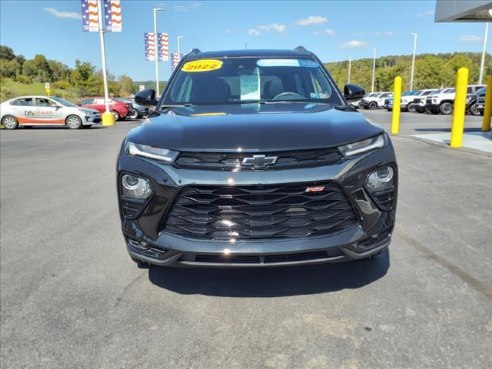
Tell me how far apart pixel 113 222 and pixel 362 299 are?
301 centimetres

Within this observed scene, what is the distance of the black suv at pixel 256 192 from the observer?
2.47 metres

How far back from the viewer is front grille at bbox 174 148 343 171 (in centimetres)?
246

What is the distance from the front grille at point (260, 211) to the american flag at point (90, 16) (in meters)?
22.2

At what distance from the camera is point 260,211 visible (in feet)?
8.21

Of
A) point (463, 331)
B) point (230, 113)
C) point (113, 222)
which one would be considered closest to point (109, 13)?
point (113, 222)

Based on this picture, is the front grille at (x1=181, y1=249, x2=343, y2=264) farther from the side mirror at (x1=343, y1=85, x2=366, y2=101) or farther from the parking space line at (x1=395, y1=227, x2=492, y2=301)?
the side mirror at (x1=343, y1=85, x2=366, y2=101)

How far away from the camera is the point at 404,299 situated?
292 cm

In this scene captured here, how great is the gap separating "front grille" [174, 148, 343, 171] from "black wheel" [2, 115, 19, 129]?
20.4 meters

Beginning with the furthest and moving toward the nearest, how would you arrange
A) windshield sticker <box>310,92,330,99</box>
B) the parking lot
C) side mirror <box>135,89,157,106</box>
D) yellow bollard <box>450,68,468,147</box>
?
yellow bollard <box>450,68,468,147</box> < side mirror <box>135,89,157,106</box> < windshield sticker <box>310,92,330,99</box> < the parking lot

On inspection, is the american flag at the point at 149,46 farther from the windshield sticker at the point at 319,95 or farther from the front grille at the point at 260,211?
the front grille at the point at 260,211

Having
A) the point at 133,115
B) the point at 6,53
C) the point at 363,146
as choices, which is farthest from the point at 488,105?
the point at 6,53

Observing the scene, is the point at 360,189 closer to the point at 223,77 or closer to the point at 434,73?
the point at 223,77

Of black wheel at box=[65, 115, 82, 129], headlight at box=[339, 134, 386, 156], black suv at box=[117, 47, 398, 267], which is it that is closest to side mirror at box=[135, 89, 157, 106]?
black suv at box=[117, 47, 398, 267]

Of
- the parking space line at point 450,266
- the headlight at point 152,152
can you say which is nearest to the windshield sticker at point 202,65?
the headlight at point 152,152
